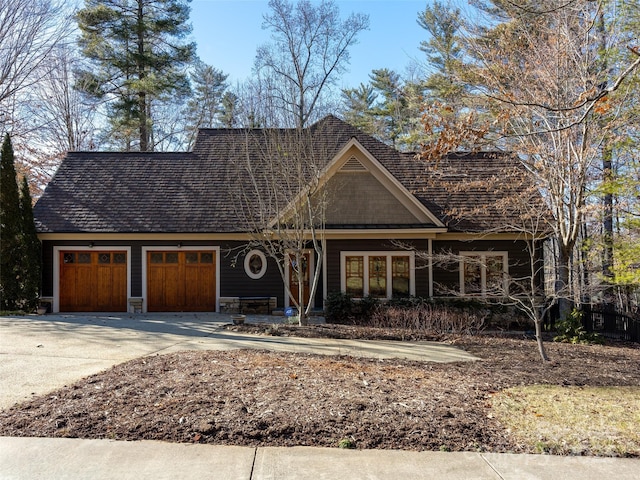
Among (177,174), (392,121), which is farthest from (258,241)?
(392,121)

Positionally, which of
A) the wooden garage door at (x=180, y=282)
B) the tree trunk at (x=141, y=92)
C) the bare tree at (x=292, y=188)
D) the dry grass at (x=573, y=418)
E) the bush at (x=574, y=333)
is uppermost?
the tree trunk at (x=141, y=92)

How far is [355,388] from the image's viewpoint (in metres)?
6.09

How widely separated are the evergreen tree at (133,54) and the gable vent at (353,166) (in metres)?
14.8

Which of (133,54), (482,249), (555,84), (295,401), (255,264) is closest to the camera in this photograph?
(295,401)

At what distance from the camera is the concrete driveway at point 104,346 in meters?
7.00

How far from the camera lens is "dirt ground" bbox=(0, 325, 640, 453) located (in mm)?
4543

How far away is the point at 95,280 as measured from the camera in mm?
16953

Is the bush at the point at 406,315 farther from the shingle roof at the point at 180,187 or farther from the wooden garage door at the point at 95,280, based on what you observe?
the wooden garage door at the point at 95,280

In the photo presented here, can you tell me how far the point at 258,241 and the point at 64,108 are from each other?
2049cm

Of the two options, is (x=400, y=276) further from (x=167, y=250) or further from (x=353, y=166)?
(x=167, y=250)

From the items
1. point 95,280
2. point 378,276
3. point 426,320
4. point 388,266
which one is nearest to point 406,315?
point 426,320

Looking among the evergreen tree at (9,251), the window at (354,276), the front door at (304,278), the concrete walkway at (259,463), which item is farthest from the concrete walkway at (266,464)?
the evergreen tree at (9,251)

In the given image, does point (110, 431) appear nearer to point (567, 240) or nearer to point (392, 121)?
point (567, 240)

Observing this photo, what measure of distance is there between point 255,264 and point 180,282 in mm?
2707
